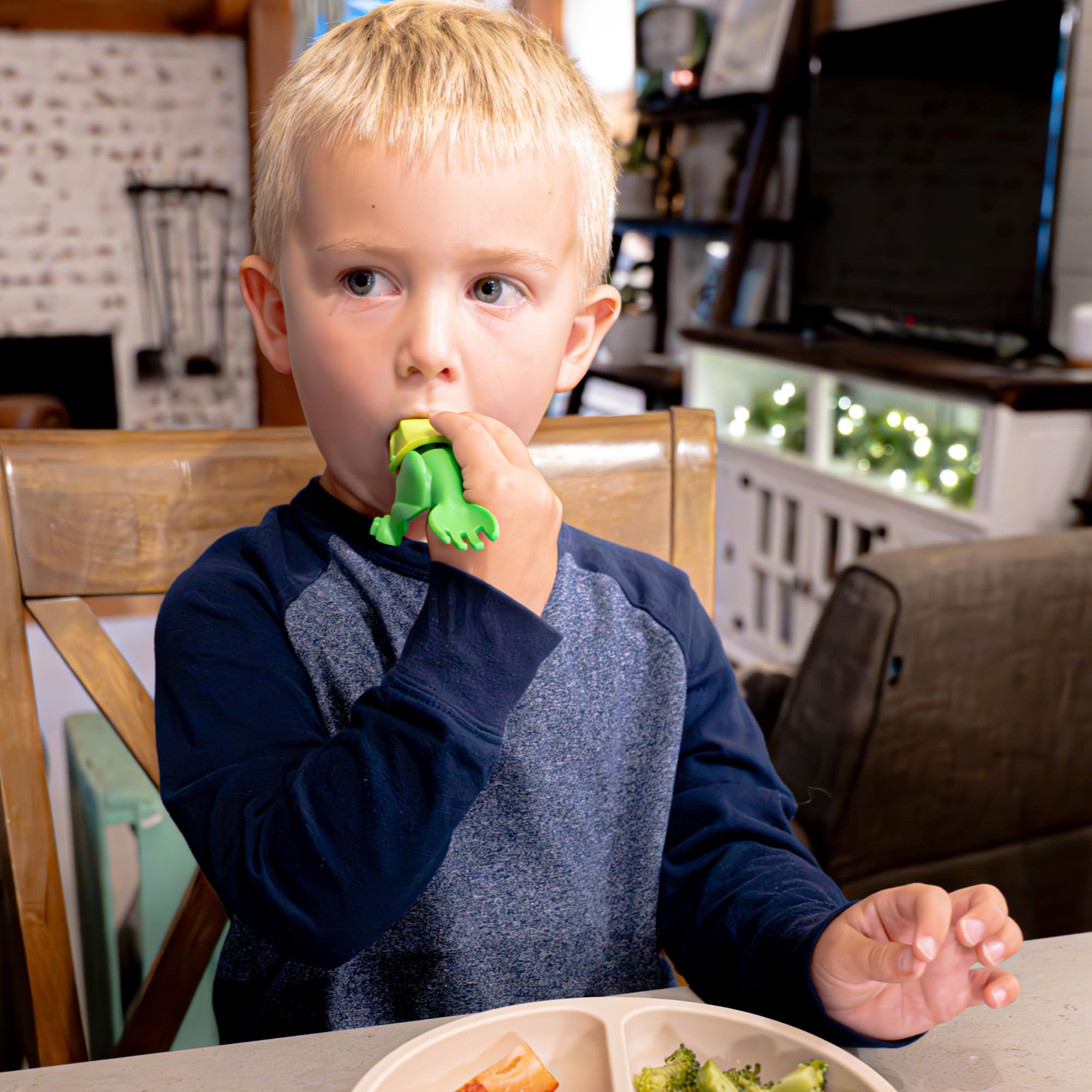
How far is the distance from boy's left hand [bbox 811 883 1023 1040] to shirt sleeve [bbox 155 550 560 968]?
0.22m

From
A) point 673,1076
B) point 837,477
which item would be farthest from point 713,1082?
point 837,477

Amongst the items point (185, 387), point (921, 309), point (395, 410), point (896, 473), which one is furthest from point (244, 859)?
point (185, 387)

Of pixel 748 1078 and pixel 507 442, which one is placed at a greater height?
pixel 507 442

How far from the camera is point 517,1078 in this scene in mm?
527

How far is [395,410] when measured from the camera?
63 cm

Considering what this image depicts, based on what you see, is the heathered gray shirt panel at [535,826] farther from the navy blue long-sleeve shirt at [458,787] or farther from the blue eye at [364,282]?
the blue eye at [364,282]

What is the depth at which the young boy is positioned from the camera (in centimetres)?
59

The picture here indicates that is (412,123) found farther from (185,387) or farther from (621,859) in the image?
(185,387)

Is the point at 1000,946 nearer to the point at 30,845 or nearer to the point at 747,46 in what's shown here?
the point at 30,845

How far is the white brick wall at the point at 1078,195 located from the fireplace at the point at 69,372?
3591mm

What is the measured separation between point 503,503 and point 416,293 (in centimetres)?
13

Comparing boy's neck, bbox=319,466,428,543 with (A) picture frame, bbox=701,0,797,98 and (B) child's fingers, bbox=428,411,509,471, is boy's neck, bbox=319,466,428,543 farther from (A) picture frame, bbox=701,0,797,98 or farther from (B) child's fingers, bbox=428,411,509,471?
(A) picture frame, bbox=701,0,797,98

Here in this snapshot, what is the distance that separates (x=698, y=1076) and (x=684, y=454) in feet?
1.79

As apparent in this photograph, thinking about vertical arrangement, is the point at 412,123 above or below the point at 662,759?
above
